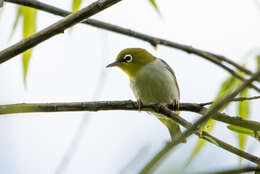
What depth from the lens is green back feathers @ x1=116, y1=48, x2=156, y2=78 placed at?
189 inches

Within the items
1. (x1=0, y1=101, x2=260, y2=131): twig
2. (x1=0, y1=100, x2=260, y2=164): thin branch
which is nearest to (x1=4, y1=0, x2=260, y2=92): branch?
(x1=0, y1=101, x2=260, y2=131): twig

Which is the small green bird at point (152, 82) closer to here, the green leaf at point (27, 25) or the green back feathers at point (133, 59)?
the green back feathers at point (133, 59)

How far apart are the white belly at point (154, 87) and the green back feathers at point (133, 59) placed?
0.75 ft

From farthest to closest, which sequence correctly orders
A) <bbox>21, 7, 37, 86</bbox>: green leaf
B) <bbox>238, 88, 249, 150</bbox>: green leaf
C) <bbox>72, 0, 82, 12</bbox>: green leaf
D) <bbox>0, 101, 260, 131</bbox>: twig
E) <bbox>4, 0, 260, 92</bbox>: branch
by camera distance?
<bbox>4, 0, 260, 92</bbox>: branch → <bbox>21, 7, 37, 86</bbox>: green leaf → <bbox>72, 0, 82, 12</bbox>: green leaf → <bbox>238, 88, 249, 150</bbox>: green leaf → <bbox>0, 101, 260, 131</bbox>: twig

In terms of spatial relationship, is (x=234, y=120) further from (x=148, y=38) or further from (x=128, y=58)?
(x=128, y=58)

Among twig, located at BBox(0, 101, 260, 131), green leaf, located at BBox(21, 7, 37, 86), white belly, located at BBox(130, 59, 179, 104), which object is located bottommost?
twig, located at BBox(0, 101, 260, 131)

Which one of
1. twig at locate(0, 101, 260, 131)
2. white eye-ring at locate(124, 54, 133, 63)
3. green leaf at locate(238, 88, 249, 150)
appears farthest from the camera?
white eye-ring at locate(124, 54, 133, 63)

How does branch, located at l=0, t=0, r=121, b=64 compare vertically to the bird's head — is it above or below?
below

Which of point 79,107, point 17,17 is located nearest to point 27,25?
point 17,17

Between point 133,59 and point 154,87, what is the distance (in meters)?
0.82

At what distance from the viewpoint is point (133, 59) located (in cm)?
501

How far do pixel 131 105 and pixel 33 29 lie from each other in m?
0.95

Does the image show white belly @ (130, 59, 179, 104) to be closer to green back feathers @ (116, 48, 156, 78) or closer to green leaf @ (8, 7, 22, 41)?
green back feathers @ (116, 48, 156, 78)

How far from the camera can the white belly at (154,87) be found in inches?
171
